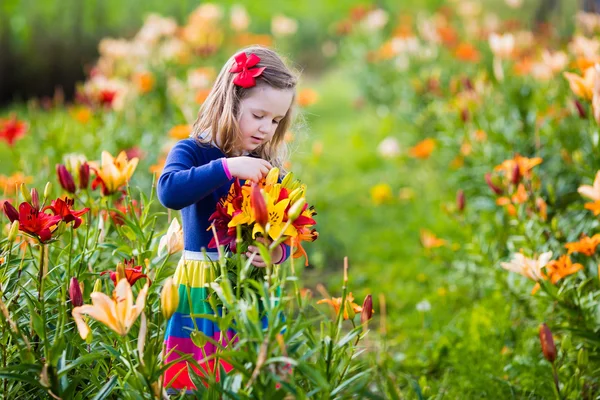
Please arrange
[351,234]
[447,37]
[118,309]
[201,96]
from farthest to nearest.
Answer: [447,37] → [351,234] → [201,96] → [118,309]

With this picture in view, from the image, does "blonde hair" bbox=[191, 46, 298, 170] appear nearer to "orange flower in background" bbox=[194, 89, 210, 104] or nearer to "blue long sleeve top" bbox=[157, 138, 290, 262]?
"blue long sleeve top" bbox=[157, 138, 290, 262]

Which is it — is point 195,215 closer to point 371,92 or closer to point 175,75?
point 175,75

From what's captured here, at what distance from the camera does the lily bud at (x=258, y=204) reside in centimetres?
118

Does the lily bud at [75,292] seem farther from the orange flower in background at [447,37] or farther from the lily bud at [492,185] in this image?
the orange flower in background at [447,37]

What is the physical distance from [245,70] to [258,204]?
1.53ft

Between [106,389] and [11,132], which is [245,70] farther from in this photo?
[11,132]

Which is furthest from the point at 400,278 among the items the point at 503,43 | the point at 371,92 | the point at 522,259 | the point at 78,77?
the point at 78,77

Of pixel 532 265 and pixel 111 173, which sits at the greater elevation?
pixel 111 173

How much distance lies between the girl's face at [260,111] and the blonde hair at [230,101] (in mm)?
13

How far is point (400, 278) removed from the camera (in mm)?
3340

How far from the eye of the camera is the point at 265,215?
1193mm

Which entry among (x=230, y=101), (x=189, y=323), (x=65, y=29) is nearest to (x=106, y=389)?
(x=189, y=323)

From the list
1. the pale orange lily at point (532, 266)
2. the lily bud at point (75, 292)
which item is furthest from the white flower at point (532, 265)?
the lily bud at point (75, 292)

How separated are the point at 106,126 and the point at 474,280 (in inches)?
77.8
